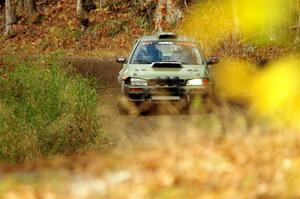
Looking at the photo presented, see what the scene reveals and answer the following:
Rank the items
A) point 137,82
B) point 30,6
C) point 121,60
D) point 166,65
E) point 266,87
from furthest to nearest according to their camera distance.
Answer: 1. point 30,6
2. point 266,87
3. point 121,60
4. point 166,65
5. point 137,82

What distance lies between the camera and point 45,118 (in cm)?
1076

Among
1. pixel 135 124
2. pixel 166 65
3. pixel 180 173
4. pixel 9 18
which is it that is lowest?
pixel 135 124

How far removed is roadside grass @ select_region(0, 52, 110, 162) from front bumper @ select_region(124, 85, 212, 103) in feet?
4.54

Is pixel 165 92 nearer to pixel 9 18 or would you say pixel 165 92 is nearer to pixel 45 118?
pixel 45 118

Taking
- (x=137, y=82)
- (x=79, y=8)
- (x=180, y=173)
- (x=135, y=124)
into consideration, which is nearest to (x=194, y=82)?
(x=137, y=82)

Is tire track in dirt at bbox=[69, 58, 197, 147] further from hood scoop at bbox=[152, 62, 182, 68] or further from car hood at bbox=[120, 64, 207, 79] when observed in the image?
hood scoop at bbox=[152, 62, 182, 68]

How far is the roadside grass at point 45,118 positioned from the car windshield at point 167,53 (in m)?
2.48

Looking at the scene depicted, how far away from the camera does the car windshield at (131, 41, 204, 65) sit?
14.4 m

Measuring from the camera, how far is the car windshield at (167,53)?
47.3 ft

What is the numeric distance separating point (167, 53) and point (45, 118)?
4.74m

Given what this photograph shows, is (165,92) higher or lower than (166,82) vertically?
lower

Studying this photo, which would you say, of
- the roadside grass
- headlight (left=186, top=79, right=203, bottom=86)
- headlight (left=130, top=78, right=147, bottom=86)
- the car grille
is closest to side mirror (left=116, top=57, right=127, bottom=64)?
headlight (left=130, top=78, right=147, bottom=86)

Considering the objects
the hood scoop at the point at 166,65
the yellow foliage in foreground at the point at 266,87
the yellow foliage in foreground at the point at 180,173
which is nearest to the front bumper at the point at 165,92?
the hood scoop at the point at 166,65

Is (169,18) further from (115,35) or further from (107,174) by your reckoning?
(107,174)
